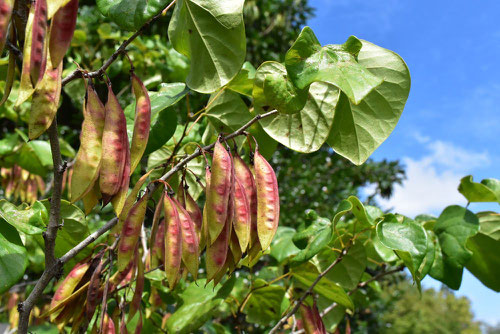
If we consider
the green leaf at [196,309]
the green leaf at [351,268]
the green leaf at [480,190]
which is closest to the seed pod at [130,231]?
the green leaf at [196,309]

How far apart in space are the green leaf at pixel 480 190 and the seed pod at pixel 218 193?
34.8 inches

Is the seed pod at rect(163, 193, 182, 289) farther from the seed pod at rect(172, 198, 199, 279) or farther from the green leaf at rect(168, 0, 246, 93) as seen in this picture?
the green leaf at rect(168, 0, 246, 93)

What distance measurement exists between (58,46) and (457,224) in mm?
1109

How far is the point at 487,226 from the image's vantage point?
1293mm

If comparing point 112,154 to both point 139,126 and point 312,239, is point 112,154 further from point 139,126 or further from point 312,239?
point 312,239

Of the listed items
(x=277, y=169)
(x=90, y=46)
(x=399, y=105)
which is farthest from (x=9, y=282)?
(x=277, y=169)

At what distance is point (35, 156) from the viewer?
2.22 meters

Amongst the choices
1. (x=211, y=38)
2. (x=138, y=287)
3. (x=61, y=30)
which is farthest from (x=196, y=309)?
(x=61, y=30)

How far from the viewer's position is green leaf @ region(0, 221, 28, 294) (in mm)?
748

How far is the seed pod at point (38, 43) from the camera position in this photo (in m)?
0.56

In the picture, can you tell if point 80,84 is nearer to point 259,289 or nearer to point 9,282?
point 259,289

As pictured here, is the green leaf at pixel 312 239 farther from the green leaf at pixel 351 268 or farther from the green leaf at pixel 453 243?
the green leaf at pixel 453 243

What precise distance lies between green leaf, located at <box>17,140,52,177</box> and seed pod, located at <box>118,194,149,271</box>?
163 centimetres

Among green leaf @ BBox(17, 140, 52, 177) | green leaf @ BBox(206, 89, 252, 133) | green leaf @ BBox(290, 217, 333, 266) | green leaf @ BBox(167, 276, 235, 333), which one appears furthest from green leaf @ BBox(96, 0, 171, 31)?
green leaf @ BBox(17, 140, 52, 177)
